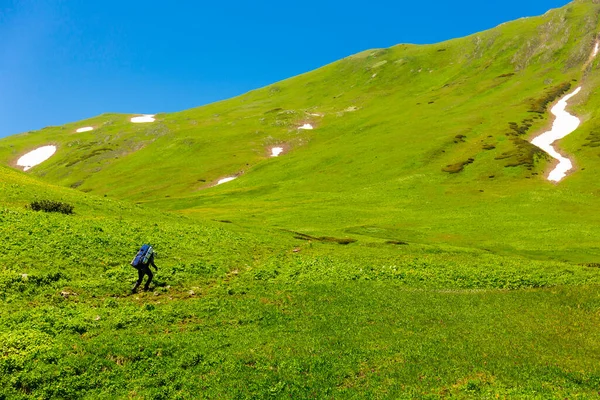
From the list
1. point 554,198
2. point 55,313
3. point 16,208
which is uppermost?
point 16,208

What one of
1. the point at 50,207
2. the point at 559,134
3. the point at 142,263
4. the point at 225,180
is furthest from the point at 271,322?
the point at 559,134

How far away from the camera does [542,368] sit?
1952 cm

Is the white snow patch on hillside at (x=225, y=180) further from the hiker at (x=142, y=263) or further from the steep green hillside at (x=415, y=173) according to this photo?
the hiker at (x=142, y=263)

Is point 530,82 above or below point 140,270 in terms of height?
above

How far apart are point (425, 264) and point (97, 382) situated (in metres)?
31.5

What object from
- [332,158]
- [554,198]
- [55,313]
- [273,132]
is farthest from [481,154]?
[55,313]

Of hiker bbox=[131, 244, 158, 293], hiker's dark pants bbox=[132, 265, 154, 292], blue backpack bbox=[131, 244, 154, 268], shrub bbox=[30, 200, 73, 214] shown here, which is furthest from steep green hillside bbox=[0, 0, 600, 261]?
blue backpack bbox=[131, 244, 154, 268]

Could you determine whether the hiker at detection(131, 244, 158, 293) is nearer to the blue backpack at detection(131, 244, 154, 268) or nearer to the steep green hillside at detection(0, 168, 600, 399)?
the blue backpack at detection(131, 244, 154, 268)

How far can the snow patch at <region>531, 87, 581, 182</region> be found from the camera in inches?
3949

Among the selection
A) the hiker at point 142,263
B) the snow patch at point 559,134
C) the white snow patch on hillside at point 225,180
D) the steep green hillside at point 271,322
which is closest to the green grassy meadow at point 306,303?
the steep green hillside at point 271,322

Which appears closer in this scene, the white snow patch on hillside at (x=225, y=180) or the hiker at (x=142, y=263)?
the hiker at (x=142, y=263)

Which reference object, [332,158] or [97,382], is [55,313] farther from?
[332,158]

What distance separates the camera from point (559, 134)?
421 ft

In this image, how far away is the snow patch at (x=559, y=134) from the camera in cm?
10031
